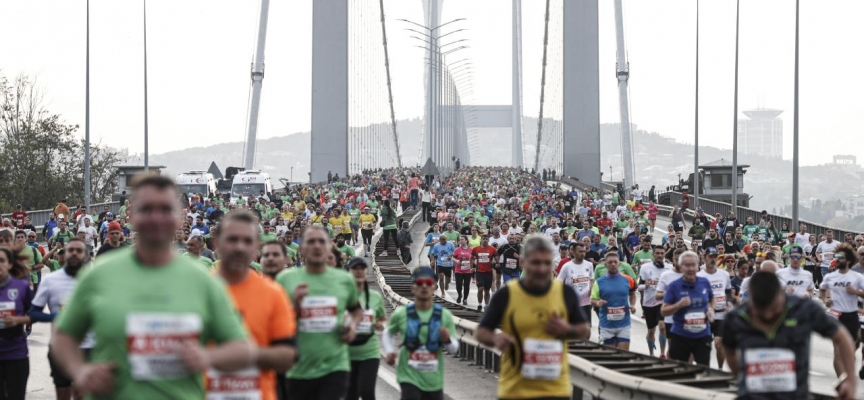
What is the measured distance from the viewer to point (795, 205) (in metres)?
35.0

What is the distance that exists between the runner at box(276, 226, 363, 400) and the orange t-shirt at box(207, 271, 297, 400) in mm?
2112

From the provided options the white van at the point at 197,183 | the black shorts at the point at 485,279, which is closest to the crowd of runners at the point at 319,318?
the black shorts at the point at 485,279

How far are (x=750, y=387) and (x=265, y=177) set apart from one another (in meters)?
51.8

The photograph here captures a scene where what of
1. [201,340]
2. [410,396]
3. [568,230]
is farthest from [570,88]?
[201,340]

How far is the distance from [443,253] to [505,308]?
19.5 meters

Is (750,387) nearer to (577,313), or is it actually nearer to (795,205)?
(577,313)

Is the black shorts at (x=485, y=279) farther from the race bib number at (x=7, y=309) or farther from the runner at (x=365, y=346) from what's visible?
the race bib number at (x=7, y=309)

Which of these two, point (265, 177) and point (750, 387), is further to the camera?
point (265, 177)

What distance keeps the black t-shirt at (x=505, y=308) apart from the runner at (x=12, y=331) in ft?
12.6

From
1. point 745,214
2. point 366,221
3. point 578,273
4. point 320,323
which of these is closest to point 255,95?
point 745,214

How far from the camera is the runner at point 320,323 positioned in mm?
8156

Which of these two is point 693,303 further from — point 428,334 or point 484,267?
point 484,267

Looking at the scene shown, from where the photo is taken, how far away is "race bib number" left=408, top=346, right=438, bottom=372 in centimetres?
948

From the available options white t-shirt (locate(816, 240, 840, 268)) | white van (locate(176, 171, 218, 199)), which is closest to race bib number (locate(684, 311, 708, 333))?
white t-shirt (locate(816, 240, 840, 268))
